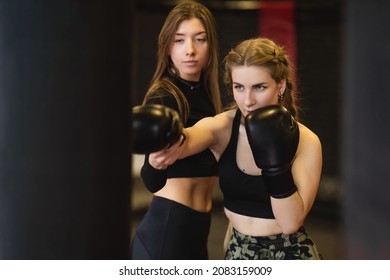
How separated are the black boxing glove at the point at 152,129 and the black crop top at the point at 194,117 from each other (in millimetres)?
175

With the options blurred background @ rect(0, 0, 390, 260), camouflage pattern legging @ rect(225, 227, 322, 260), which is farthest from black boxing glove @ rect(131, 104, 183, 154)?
camouflage pattern legging @ rect(225, 227, 322, 260)

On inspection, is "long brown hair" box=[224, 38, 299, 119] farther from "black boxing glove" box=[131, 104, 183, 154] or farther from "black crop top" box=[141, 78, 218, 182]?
"black boxing glove" box=[131, 104, 183, 154]

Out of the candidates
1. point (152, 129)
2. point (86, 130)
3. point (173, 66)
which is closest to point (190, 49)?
point (173, 66)

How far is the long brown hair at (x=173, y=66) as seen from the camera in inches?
43.9

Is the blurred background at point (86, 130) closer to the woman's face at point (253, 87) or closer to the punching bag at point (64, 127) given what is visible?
the punching bag at point (64, 127)

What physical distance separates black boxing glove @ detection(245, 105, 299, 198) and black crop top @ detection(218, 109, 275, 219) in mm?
64

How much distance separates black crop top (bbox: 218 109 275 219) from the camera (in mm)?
1071

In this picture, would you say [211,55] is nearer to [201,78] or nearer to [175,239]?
[201,78]

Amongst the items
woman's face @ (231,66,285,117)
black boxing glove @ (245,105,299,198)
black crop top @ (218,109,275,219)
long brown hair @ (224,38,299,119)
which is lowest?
black crop top @ (218,109,275,219)

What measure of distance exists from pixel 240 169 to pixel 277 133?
0.14m

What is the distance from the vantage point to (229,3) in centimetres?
316

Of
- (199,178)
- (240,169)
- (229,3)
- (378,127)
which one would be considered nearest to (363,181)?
(378,127)

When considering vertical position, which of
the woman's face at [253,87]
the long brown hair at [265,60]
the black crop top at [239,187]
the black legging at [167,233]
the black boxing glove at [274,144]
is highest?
the long brown hair at [265,60]

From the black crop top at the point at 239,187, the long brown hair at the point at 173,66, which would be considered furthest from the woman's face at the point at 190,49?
the black crop top at the point at 239,187
